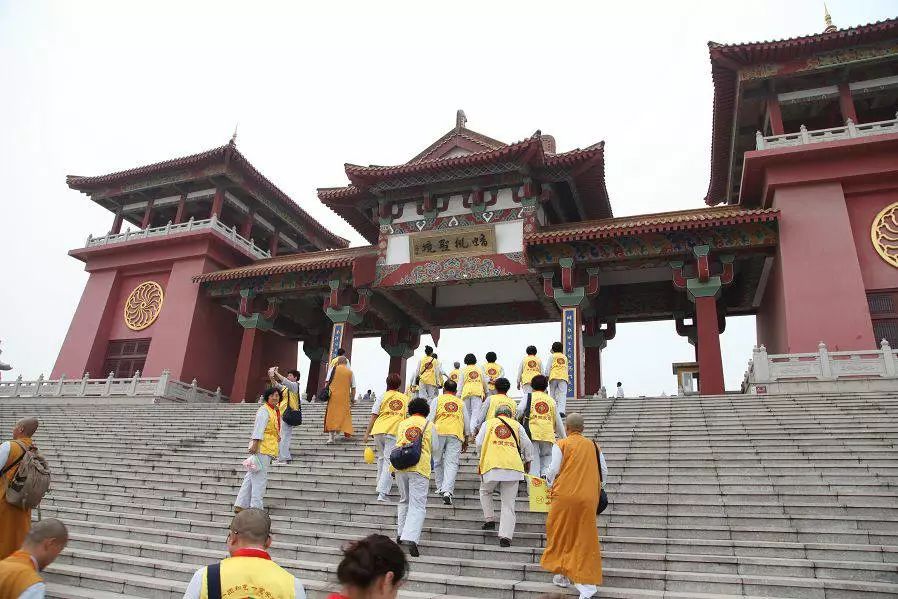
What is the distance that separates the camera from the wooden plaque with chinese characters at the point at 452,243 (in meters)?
16.7

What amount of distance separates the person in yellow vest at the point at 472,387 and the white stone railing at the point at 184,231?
14207 mm

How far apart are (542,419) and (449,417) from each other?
40.7 inches

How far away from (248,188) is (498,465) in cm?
1891

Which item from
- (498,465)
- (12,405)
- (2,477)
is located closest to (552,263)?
(498,465)

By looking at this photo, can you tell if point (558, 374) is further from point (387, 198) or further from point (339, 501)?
point (387, 198)

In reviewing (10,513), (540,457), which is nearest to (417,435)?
(540,457)

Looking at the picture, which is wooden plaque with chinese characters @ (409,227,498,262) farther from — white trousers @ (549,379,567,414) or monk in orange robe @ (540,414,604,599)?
monk in orange robe @ (540,414,604,599)

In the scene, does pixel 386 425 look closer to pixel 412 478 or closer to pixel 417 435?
pixel 417 435

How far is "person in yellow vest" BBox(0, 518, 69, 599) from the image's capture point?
2971 mm

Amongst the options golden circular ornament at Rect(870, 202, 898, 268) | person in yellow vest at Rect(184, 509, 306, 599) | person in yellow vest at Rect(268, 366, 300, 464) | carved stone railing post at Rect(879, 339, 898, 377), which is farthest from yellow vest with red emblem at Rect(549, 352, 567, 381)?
golden circular ornament at Rect(870, 202, 898, 268)

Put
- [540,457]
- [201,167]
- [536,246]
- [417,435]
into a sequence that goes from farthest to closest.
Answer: [201,167]
[536,246]
[540,457]
[417,435]

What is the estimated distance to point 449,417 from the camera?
22.4 feet

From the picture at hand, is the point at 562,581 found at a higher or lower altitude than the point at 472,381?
lower

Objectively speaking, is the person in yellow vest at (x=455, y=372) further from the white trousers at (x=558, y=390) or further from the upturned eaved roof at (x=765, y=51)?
the upturned eaved roof at (x=765, y=51)
